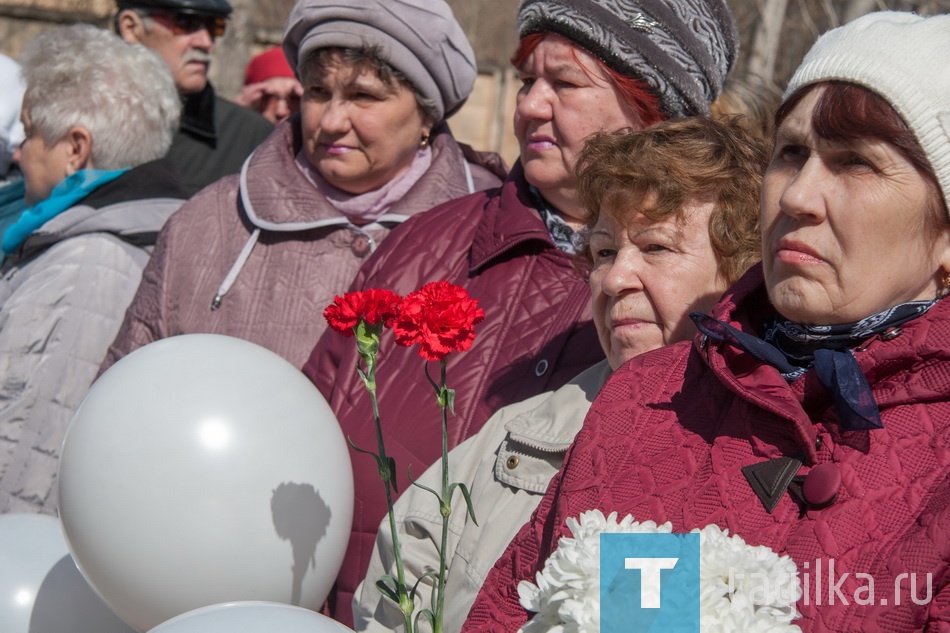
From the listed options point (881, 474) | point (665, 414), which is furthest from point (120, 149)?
point (881, 474)

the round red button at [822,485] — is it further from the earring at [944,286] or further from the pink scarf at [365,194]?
the pink scarf at [365,194]

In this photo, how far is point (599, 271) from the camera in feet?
7.54

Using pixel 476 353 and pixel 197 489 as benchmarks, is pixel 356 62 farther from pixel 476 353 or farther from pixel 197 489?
pixel 197 489

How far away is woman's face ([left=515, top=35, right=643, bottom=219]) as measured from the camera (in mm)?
2758

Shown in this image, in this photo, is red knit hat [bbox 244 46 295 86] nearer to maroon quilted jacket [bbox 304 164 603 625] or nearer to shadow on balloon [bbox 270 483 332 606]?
maroon quilted jacket [bbox 304 164 603 625]

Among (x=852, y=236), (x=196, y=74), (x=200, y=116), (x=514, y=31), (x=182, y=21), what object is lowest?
(x=514, y=31)

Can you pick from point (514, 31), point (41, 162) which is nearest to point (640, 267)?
point (41, 162)

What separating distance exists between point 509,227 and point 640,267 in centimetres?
58

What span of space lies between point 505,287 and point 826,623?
1.37m

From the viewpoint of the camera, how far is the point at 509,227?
2748mm

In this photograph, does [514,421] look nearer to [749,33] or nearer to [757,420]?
[757,420]

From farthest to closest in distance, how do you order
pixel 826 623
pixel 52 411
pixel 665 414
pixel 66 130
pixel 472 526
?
pixel 66 130
pixel 52 411
pixel 472 526
pixel 665 414
pixel 826 623

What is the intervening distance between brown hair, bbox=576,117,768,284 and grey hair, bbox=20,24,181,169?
2149 millimetres

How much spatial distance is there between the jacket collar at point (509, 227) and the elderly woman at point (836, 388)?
0.92 meters
